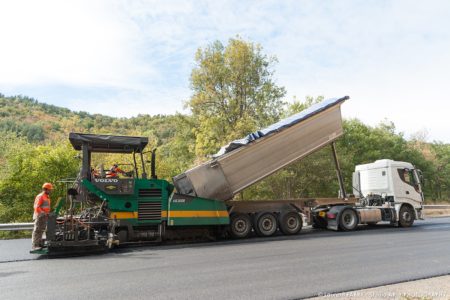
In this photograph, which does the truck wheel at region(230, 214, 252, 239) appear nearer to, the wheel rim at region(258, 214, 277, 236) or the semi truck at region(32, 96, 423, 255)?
the semi truck at region(32, 96, 423, 255)

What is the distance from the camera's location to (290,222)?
1148 centimetres

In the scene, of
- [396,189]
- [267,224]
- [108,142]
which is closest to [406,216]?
[396,189]

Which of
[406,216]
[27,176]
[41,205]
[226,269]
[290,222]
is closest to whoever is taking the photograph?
[226,269]

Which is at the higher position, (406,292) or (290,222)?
(290,222)

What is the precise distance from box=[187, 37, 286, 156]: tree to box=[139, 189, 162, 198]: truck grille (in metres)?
14.7

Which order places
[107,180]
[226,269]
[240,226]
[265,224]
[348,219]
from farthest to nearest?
[348,219], [265,224], [240,226], [107,180], [226,269]

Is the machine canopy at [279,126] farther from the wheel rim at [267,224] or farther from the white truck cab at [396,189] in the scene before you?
the white truck cab at [396,189]

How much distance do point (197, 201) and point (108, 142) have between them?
284 centimetres

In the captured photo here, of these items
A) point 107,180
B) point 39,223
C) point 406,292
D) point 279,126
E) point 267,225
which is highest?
point 279,126

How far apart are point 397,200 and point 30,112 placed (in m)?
69.6

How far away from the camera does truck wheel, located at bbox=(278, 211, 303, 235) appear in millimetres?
11297

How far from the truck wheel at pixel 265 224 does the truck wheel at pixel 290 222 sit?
0.23m

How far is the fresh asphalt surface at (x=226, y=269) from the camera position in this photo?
5164 millimetres

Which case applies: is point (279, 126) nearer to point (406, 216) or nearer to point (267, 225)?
point (267, 225)
